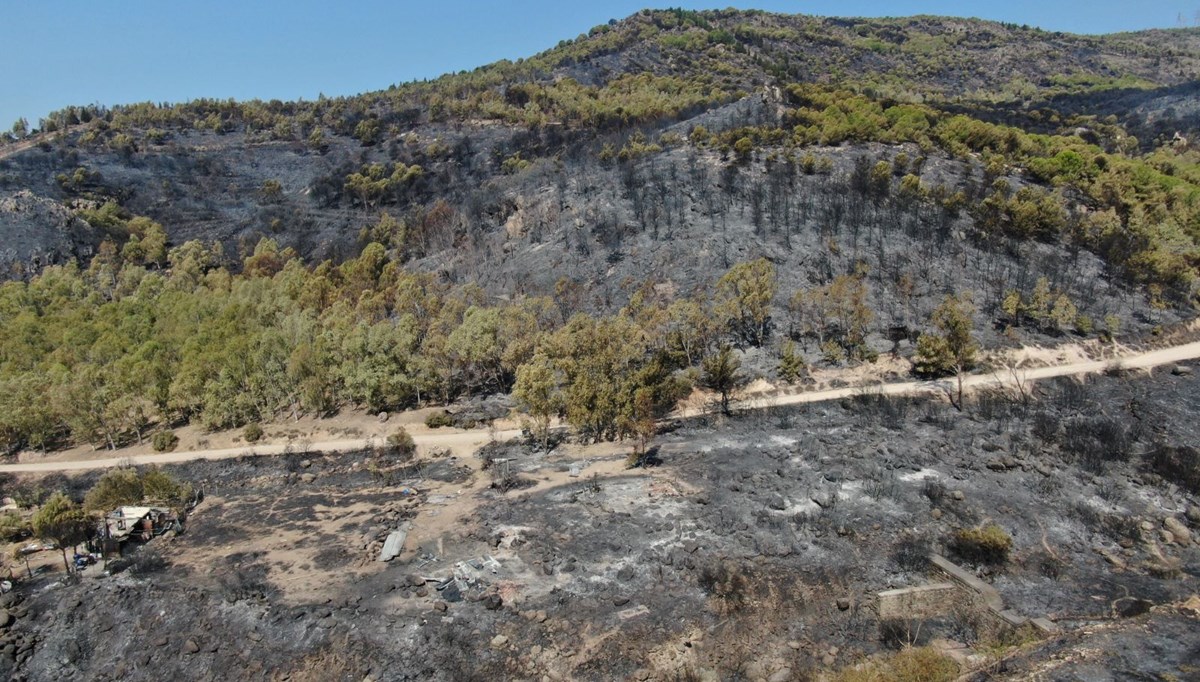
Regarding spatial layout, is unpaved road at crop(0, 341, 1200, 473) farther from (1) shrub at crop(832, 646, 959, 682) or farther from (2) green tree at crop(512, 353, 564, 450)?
(1) shrub at crop(832, 646, 959, 682)

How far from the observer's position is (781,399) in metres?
47.2

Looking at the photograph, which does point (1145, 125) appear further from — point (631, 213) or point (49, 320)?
point (49, 320)

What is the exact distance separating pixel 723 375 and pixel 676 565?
73.9 feet

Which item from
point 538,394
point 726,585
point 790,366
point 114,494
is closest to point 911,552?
point 726,585

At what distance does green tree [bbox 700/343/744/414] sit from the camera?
4731 cm

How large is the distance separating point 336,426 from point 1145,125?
14854 centimetres

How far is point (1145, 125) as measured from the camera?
115688 millimetres

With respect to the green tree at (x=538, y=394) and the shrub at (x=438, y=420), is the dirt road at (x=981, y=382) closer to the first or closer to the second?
the green tree at (x=538, y=394)

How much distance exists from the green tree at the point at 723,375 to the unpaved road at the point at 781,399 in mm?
1339

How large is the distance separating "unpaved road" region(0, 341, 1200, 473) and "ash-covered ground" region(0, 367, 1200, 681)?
4.60 m

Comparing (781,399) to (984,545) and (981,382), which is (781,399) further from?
(984,545)

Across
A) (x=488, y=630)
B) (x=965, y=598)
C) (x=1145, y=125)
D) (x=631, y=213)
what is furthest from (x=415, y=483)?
(x=1145, y=125)

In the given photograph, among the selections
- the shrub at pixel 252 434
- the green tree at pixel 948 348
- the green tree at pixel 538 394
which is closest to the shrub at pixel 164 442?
the shrub at pixel 252 434

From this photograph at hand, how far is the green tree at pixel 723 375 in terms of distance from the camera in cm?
4731
